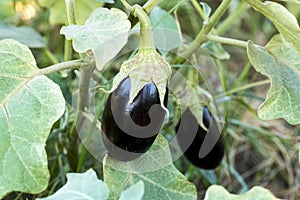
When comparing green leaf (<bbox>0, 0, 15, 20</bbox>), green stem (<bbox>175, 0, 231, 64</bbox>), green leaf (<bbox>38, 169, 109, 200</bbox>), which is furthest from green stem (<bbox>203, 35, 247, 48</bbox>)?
green leaf (<bbox>0, 0, 15, 20</bbox>)

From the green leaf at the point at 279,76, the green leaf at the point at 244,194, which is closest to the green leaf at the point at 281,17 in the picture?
the green leaf at the point at 279,76

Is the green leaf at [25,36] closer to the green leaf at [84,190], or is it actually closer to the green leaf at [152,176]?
the green leaf at [152,176]

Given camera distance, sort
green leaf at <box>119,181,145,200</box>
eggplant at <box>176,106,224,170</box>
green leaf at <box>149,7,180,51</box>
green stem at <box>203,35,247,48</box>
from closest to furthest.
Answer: green leaf at <box>119,181,145,200</box>
green stem at <box>203,35,247,48</box>
eggplant at <box>176,106,224,170</box>
green leaf at <box>149,7,180,51</box>

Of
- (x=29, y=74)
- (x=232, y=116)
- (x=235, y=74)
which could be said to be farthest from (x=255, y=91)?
(x=29, y=74)

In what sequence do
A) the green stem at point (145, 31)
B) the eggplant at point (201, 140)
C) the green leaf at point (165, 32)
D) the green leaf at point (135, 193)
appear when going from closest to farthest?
the green leaf at point (135, 193) → the green stem at point (145, 31) → the eggplant at point (201, 140) → the green leaf at point (165, 32)

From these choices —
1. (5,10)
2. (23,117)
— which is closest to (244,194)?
(23,117)

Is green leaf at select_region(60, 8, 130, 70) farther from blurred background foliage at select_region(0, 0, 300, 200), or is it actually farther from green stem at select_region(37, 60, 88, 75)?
blurred background foliage at select_region(0, 0, 300, 200)

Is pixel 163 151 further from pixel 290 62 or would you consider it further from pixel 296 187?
pixel 296 187
